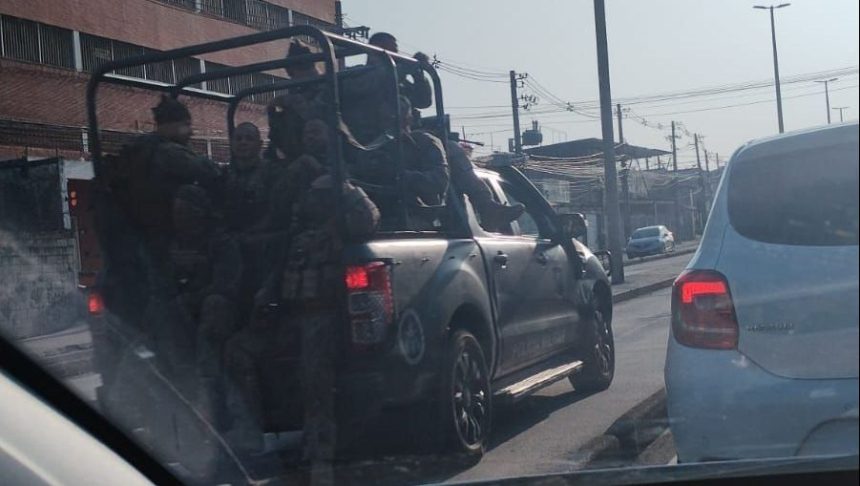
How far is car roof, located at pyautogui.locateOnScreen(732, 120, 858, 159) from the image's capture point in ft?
12.6

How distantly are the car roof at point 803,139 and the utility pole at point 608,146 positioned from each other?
3063mm

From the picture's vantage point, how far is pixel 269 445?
5.64 metres

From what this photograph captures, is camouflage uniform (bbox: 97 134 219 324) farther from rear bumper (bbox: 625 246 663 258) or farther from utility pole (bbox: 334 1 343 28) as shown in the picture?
rear bumper (bbox: 625 246 663 258)

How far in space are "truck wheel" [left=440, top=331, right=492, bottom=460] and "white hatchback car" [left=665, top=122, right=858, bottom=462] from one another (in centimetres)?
175

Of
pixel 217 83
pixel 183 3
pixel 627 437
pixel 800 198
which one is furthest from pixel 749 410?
pixel 183 3

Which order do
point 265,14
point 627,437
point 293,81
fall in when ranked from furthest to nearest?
point 265,14 < point 293,81 < point 627,437

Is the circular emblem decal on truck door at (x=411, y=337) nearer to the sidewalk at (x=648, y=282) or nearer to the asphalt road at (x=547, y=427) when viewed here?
the asphalt road at (x=547, y=427)

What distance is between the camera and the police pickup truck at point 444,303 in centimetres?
530

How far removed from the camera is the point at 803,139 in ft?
13.0

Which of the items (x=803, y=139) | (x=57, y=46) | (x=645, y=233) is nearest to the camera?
(x=803, y=139)

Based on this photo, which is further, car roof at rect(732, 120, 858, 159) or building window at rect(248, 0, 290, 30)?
building window at rect(248, 0, 290, 30)

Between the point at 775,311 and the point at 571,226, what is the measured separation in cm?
431

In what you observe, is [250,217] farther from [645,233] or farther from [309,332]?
[645,233]

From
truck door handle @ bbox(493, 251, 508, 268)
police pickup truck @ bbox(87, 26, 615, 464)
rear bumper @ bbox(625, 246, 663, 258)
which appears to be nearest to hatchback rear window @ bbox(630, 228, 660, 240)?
rear bumper @ bbox(625, 246, 663, 258)
